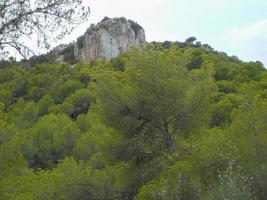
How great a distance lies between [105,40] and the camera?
7925 centimetres

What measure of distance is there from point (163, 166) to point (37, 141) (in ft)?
72.1

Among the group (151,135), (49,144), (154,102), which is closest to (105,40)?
(49,144)

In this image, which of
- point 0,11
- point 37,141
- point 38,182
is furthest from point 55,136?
point 0,11

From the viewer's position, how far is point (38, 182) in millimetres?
21375

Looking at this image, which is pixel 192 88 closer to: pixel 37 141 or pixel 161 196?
pixel 161 196

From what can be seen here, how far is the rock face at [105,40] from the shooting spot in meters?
78.0

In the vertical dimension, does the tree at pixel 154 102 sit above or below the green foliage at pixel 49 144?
above

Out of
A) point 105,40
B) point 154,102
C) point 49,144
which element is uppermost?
point 105,40

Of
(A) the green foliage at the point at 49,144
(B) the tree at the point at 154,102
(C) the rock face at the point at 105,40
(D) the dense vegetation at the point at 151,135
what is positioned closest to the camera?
(D) the dense vegetation at the point at 151,135

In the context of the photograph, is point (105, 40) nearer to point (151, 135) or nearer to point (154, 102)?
point (151, 135)

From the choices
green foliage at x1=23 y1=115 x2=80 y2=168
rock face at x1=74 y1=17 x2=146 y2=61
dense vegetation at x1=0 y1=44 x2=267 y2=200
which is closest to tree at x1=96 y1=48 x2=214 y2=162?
dense vegetation at x1=0 y1=44 x2=267 y2=200

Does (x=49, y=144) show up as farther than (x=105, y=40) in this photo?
No

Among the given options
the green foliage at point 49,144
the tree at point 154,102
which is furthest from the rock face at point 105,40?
the tree at point 154,102

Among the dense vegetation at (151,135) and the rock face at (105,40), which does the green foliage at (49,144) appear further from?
the rock face at (105,40)
